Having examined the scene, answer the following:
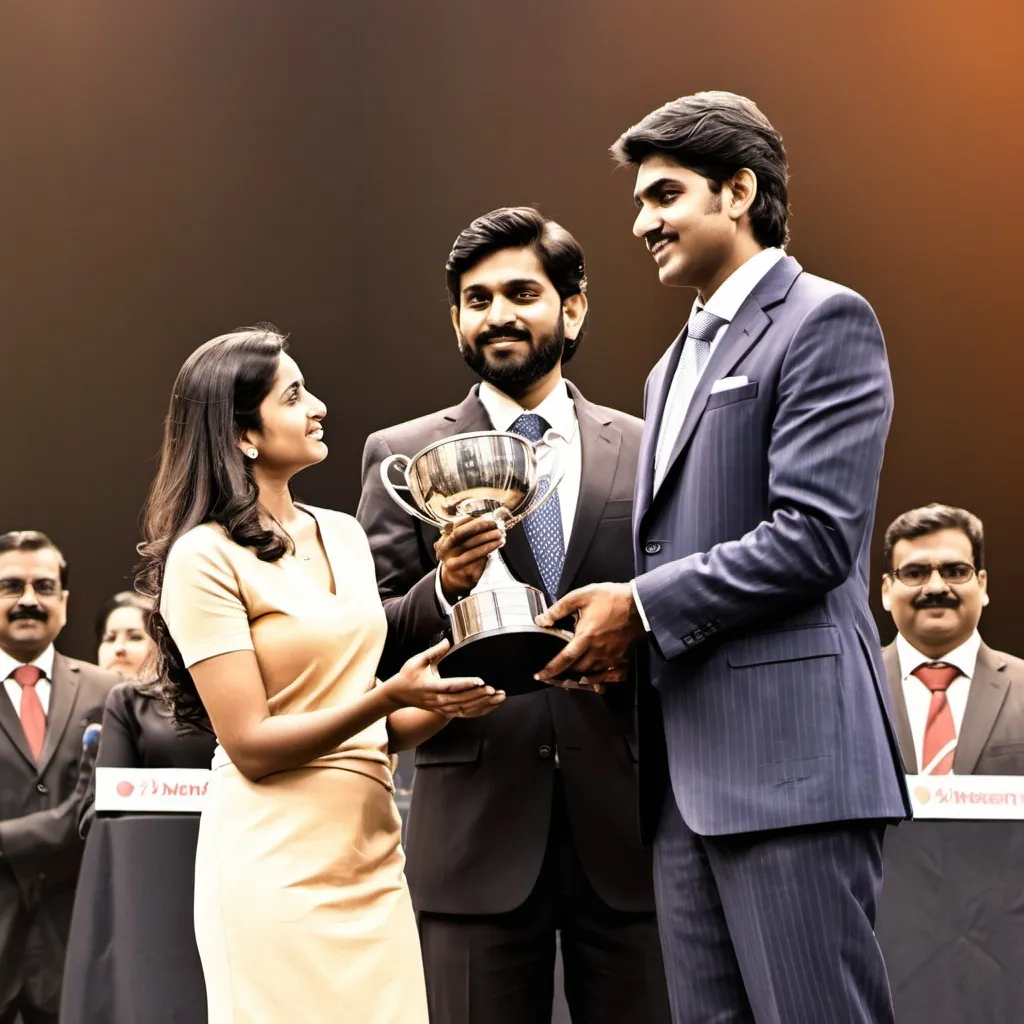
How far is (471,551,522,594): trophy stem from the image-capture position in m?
1.88

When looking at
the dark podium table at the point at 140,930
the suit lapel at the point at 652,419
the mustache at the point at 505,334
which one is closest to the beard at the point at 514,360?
the mustache at the point at 505,334

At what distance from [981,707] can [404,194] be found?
252 cm

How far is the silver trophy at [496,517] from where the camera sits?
1.80 m

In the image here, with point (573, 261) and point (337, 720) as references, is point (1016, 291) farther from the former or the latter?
point (337, 720)

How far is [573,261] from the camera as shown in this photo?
240 cm

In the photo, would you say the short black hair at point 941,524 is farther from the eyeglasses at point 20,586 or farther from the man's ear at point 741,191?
the eyeglasses at point 20,586

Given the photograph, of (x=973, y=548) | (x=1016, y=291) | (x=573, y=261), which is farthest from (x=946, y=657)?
(x=573, y=261)

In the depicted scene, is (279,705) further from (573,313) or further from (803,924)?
(573,313)

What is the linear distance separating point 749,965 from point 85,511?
3595 millimetres

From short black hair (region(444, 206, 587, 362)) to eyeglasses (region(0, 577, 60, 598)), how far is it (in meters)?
2.63

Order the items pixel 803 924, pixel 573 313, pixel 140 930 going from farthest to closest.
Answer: pixel 140 930, pixel 573 313, pixel 803 924

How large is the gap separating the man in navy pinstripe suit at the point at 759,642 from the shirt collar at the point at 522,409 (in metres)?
0.50

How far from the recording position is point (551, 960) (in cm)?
215

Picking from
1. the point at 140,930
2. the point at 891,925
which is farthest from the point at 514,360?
the point at 140,930
